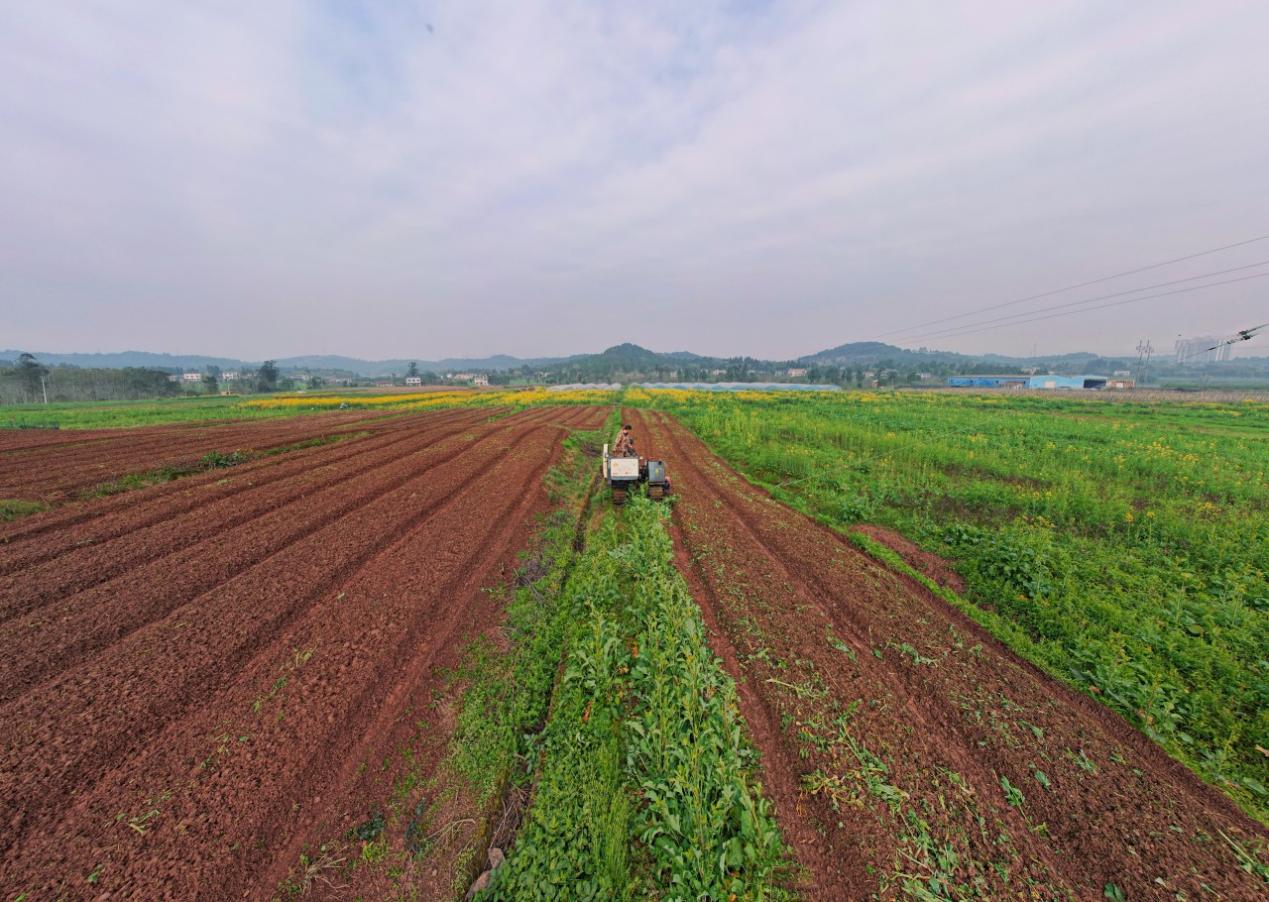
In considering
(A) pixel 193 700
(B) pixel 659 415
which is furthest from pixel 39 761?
(B) pixel 659 415

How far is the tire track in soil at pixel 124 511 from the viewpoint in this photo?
884 centimetres

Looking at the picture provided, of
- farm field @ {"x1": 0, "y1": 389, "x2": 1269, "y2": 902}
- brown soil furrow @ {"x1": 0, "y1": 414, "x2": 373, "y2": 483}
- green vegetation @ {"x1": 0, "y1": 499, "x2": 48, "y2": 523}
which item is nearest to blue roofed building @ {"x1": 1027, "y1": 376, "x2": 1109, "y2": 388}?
farm field @ {"x1": 0, "y1": 389, "x2": 1269, "y2": 902}

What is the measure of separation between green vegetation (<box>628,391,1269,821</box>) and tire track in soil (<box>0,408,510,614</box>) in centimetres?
1478

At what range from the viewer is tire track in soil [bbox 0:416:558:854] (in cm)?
419

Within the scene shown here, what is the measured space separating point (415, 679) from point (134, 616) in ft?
16.3

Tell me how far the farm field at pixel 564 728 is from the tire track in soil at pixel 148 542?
9cm

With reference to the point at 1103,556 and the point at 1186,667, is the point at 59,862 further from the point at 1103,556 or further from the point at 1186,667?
the point at 1103,556

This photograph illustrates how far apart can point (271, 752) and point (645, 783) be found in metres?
4.11

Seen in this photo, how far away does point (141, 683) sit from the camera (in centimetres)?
535

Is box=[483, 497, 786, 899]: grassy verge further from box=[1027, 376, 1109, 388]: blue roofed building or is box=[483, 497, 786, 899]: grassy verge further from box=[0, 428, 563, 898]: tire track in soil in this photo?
box=[1027, 376, 1109, 388]: blue roofed building

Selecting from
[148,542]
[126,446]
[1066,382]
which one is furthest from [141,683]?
[1066,382]

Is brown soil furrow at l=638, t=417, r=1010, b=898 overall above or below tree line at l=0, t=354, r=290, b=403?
below

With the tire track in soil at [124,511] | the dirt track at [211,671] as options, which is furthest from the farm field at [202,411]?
the dirt track at [211,671]

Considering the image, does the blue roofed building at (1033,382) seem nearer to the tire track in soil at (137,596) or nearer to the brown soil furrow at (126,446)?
the tire track in soil at (137,596)
